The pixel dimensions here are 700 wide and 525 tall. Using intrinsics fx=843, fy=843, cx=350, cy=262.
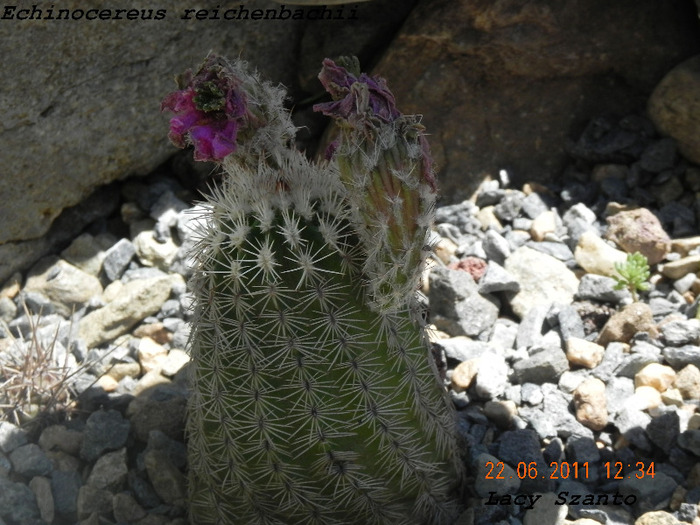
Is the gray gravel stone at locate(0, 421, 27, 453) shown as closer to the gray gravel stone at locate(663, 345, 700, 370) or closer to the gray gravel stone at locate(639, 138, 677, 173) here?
the gray gravel stone at locate(663, 345, 700, 370)

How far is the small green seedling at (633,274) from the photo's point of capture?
9.92 ft

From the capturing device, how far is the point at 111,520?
8.09 ft

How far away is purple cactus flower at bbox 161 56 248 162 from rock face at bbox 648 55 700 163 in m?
2.21

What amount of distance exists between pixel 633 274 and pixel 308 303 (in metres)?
1.52

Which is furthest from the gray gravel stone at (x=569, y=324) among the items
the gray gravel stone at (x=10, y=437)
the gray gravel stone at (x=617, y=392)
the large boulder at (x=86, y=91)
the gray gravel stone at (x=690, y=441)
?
the gray gravel stone at (x=10, y=437)

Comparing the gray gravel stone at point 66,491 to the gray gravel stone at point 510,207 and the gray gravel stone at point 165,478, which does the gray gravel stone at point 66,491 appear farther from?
the gray gravel stone at point 510,207

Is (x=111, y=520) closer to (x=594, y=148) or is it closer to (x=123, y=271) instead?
(x=123, y=271)

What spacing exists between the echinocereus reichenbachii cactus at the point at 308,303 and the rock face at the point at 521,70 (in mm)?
1634

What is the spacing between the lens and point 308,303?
1.99 meters

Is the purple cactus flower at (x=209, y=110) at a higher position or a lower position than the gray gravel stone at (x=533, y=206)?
higher

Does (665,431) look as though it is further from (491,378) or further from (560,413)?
(491,378)

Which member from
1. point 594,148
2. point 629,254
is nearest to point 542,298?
point 629,254

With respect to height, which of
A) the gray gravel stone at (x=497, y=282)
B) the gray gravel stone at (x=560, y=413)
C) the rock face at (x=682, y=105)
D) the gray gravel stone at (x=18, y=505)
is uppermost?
the rock face at (x=682, y=105)

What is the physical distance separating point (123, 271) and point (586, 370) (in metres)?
1.91
